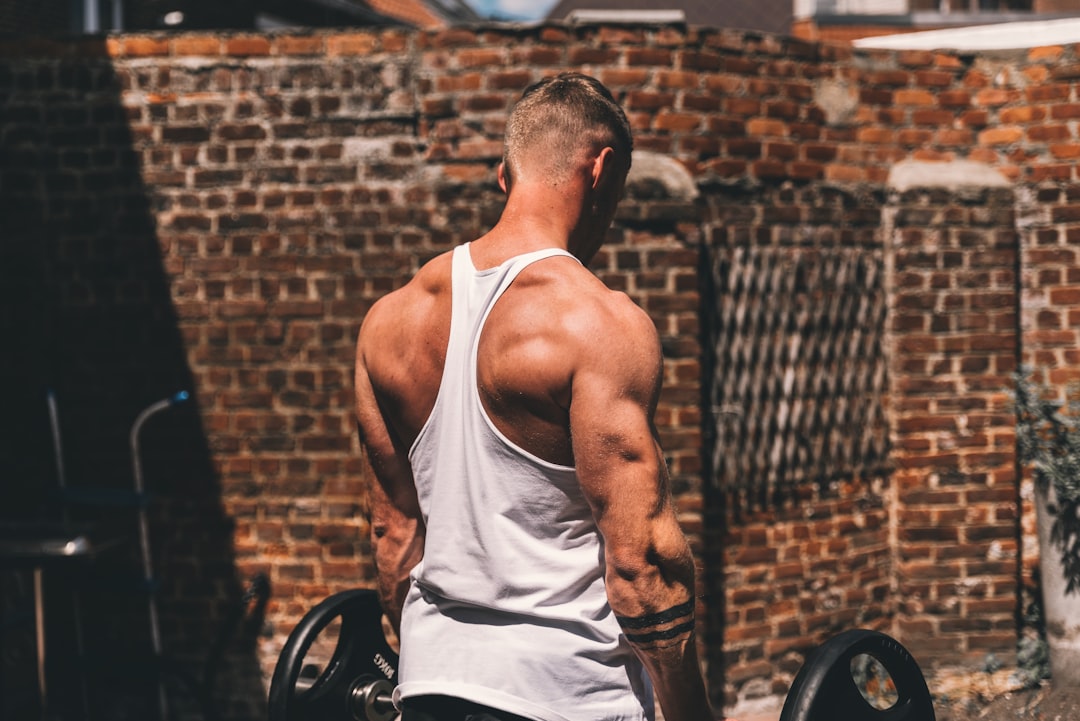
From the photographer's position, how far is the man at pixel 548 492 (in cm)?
184

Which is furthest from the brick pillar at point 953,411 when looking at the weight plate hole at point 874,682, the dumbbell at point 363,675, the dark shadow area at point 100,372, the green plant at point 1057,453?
the dark shadow area at point 100,372

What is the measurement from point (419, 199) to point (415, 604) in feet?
9.72

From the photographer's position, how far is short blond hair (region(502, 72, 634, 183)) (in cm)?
206

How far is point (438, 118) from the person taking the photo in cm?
475

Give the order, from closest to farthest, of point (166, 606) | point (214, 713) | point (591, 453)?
point (591, 453) → point (214, 713) → point (166, 606)

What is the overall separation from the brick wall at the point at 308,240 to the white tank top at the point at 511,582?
9.40 feet

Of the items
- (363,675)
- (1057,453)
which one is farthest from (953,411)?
(363,675)

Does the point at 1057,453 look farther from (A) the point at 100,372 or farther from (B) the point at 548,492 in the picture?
(A) the point at 100,372

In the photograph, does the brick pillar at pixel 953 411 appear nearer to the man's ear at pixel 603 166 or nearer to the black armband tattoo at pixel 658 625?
A: the man's ear at pixel 603 166

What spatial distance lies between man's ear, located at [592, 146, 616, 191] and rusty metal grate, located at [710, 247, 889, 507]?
2.98 m

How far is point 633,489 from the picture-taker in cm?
183

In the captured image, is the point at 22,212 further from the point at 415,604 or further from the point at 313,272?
the point at 415,604

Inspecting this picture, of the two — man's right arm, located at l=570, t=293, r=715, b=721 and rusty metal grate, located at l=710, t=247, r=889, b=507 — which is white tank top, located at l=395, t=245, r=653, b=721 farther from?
rusty metal grate, located at l=710, t=247, r=889, b=507

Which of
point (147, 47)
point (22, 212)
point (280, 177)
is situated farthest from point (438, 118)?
point (22, 212)
